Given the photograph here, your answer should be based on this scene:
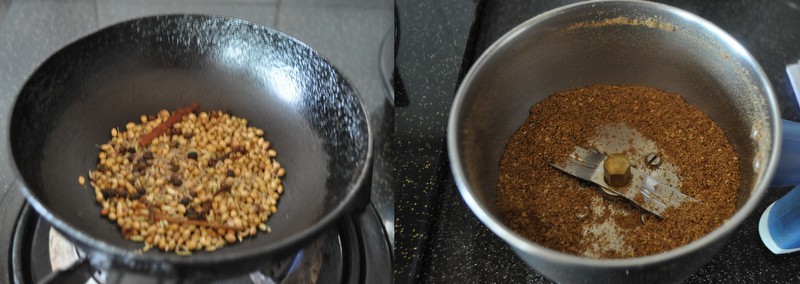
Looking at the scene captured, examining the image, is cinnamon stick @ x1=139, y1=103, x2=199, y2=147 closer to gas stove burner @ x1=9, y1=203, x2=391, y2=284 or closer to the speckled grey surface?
gas stove burner @ x1=9, y1=203, x2=391, y2=284

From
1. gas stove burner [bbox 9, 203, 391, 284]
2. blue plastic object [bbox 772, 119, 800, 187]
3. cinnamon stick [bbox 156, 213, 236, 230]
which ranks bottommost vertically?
gas stove burner [bbox 9, 203, 391, 284]

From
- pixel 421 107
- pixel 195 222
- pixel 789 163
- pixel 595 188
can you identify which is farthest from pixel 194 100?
pixel 789 163

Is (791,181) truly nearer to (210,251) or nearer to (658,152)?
(658,152)

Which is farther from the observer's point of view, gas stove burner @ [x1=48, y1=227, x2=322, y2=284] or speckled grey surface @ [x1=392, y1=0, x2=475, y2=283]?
speckled grey surface @ [x1=392, y1=0, x2=475, y2=283]

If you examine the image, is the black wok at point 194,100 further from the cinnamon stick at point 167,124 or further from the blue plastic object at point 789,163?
the blue plastic object at point 789,163

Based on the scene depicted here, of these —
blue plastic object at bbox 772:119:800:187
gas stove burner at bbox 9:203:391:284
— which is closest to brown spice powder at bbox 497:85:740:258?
blue plastic object at bbox 772:119:800:187

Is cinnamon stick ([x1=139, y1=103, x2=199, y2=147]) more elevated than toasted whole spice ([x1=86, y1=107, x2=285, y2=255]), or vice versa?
cinnamon stick ([x1=139, y1=103, x2=199, y2=147])
